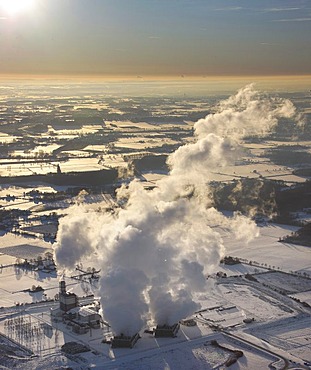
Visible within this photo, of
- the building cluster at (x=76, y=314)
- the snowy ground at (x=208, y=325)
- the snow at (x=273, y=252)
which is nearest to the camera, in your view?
the snowy ground at (x=208, y=325)

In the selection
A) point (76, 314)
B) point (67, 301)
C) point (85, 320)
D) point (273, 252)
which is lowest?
point (273, 252)

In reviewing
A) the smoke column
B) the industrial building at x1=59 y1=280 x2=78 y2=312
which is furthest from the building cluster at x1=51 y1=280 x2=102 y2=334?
the smoke column

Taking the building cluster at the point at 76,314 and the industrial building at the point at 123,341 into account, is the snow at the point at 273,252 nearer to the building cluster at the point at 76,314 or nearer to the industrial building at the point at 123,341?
the building cluster at the point at 76,314

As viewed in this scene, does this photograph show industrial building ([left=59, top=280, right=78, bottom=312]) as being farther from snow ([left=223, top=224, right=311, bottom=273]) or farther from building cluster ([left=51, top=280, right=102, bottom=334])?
snow ([left=223, top=224, right=311, bottom=273])

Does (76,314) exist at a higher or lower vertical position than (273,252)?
higher

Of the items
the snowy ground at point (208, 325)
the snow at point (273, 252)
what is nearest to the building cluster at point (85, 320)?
the snowy ground at point (208, 325)

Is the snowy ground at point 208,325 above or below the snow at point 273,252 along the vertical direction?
above

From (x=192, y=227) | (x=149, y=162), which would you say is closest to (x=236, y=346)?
(x=192, y=227)

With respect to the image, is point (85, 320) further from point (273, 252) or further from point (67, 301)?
point (273, 252)

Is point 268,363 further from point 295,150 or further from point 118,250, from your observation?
point 295,150

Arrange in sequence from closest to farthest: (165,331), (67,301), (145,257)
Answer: (165,331) < (145,257) < (67,301)

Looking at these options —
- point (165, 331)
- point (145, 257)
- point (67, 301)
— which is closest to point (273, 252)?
point (145, 257)
